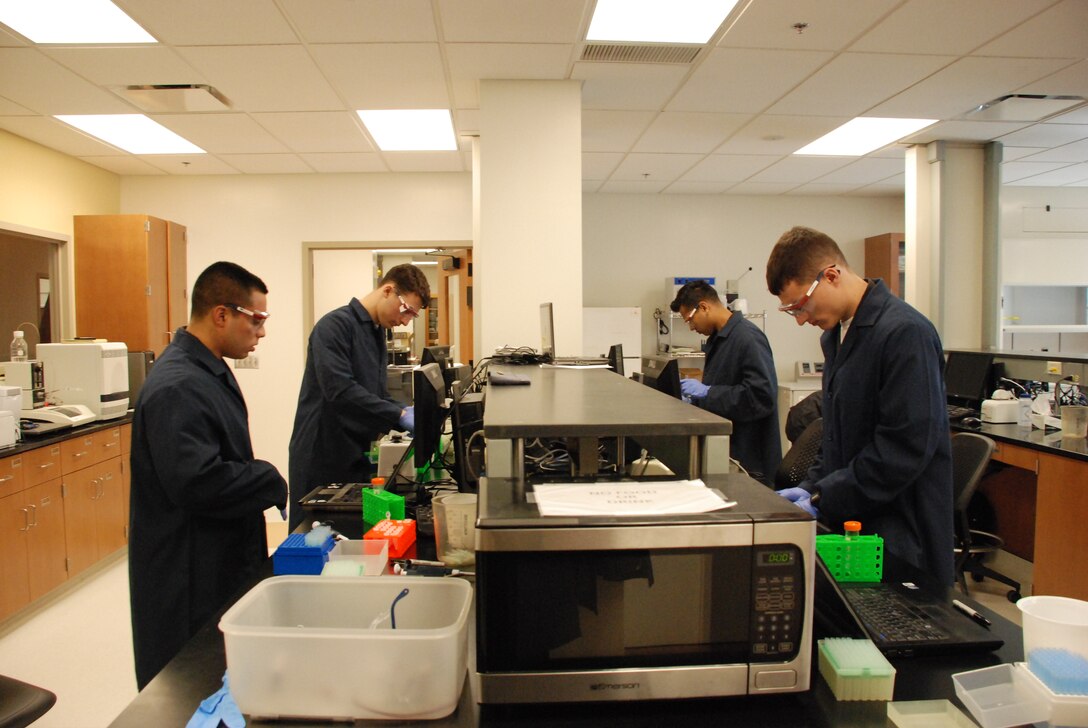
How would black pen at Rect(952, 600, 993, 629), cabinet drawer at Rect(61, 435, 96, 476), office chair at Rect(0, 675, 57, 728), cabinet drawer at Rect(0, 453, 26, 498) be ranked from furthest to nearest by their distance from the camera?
cabinet drawer at Rect(61, 435, 96, 476) < cabinet drawer at Rect(0, 453, 26, 498) < office chair at Rect(0, 675, 57, 728) < black pen at Rect(952, 600, 993, 629)

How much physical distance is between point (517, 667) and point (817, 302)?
1397 mm

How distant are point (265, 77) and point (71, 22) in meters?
0.82

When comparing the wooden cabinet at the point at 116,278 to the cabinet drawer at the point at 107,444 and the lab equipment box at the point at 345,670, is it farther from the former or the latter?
the lab equipment box at the point at 345,670

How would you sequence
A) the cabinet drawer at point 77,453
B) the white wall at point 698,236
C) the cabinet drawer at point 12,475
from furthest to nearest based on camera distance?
the white wall at point 698,236 < the cabinet drawer at point 77,453 < the cabinet drawer at point 12,475

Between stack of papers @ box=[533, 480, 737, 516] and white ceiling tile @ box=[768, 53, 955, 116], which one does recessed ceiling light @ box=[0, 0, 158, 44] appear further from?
white ceiling tile @ box=[768, 53, 955, 116]

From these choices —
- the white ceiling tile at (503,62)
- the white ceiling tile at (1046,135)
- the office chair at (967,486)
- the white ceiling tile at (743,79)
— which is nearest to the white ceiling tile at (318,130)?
the white ceiling tile at (503,62)

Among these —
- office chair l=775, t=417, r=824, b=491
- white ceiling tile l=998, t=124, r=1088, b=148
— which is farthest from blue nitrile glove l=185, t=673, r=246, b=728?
white ceiling tile l=998, t=124, r=1088, b=148

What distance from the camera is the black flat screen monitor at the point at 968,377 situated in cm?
405

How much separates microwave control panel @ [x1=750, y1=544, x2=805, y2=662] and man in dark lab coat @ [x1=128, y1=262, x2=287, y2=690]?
1.18 meters

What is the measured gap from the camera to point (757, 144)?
454 centimetres

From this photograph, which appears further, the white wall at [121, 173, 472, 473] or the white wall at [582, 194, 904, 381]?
the white wall at [582, 194, 904, 381]

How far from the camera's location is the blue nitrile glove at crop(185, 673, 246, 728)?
0.88m

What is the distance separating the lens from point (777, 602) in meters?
0.87

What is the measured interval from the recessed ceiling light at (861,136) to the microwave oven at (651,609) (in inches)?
159
